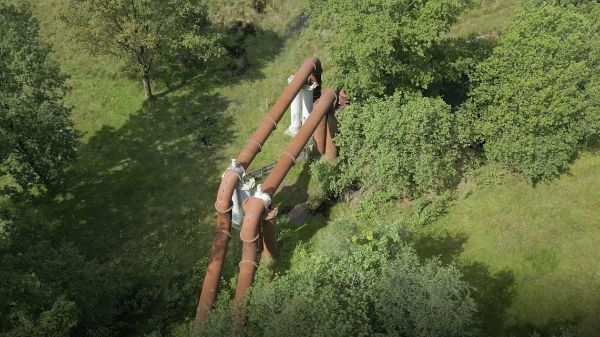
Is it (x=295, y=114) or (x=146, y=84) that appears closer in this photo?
(x=295, y=114)

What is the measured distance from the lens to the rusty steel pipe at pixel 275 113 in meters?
31.9

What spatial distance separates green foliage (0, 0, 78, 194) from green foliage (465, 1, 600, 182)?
104 feet

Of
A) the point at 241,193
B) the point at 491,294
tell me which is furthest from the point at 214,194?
the point at 491,294

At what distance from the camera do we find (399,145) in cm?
3177

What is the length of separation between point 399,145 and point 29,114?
87.2 ft

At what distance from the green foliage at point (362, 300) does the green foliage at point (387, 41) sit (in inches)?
522

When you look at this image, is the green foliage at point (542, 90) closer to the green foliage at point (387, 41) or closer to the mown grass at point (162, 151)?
the green foliage at point (387, 41)

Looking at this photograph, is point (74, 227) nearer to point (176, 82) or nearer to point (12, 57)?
point (12, 57)

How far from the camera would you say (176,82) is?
5091 cm

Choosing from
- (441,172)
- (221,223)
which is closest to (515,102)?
(441,172)

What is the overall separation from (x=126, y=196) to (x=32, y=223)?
12.8 meters

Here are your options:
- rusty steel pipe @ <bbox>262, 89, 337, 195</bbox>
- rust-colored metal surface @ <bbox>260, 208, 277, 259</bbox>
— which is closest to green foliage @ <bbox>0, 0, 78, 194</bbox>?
rusty steel pipe @ <bbox>262, 89, 337, 195</bbox>

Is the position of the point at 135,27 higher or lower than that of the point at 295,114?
higher

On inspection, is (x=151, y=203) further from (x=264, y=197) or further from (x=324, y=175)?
(x=264, y=197)
